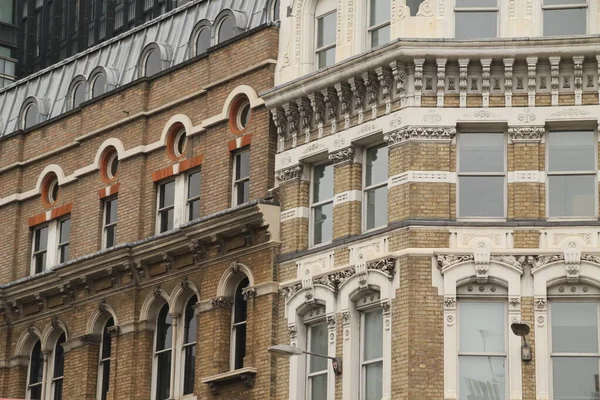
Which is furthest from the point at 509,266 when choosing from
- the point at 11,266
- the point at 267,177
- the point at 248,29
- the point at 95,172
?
the point at 11,266

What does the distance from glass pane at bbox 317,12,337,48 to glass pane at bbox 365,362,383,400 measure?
26.4 ft

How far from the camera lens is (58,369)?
51.9 meters

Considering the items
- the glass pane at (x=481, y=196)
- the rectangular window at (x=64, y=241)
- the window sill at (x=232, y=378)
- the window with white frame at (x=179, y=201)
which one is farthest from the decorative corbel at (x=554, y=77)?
the rectangular window at (x=64, y=241)

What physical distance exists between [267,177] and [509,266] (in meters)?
7.46

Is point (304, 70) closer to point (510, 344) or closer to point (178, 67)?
point (178, 67)

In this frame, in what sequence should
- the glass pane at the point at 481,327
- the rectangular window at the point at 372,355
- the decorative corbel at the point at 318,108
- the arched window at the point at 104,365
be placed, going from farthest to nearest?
1. the arched window at the point at 104,365
2. the decorative corbel at the point at 318,108
3. the rectangular window at the point at 372,355
4. the glass pane at the point at 481,327

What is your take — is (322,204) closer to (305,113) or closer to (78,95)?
(305,113)

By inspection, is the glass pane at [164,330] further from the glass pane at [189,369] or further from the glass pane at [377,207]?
the glass pane at [377,207]

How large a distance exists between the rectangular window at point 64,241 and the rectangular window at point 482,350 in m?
15.0

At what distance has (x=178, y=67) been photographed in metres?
49.6

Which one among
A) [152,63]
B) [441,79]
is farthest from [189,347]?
[441,79]

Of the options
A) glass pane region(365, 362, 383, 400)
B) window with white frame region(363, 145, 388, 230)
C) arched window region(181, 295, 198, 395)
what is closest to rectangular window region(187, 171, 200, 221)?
arched window region(181, 295, 198, 395)

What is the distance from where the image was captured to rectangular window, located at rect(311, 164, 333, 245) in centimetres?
4428

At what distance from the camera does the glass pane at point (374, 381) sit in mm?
41844
